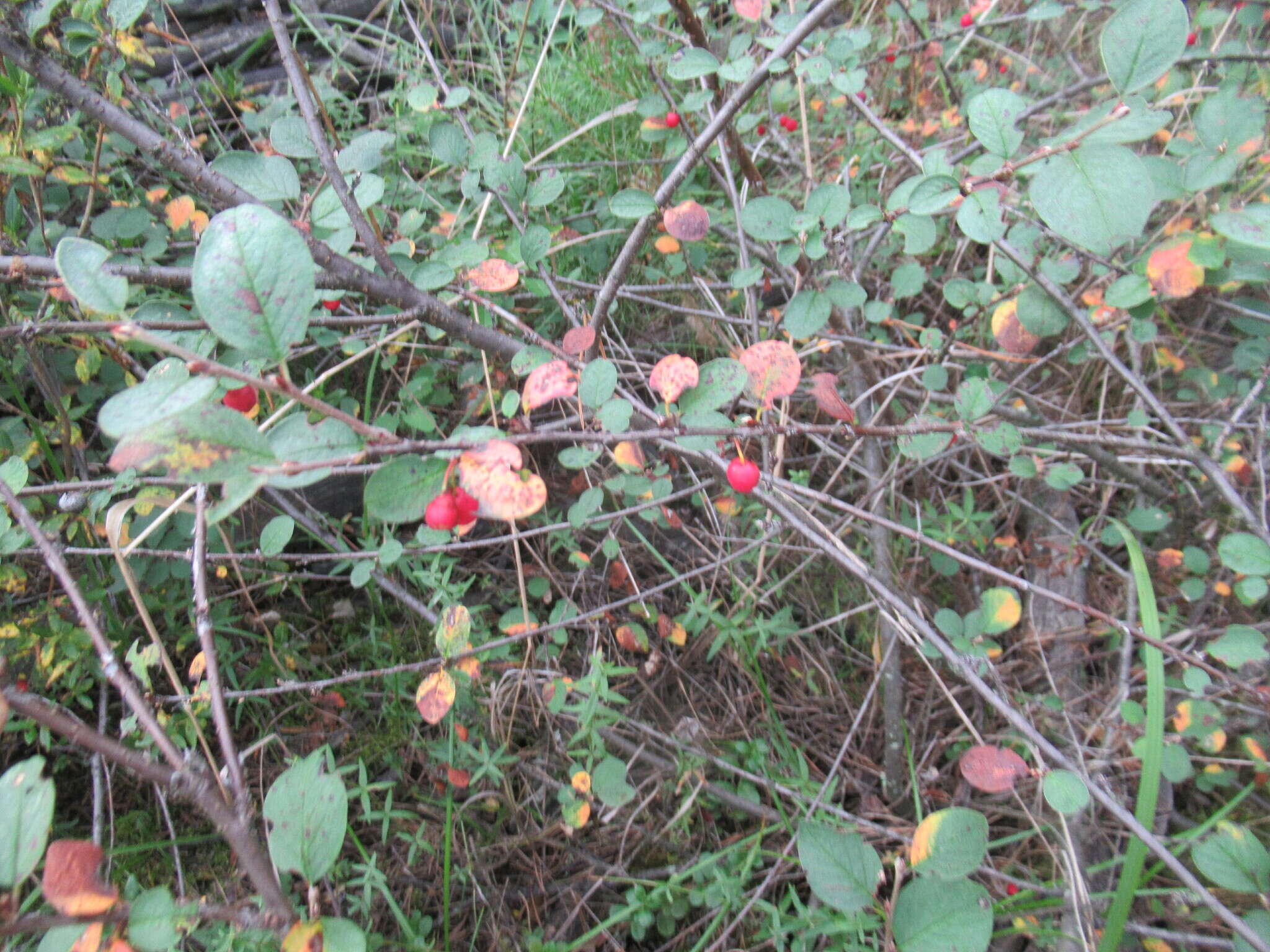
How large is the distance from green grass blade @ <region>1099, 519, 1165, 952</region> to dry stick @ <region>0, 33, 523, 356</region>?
1.16 m

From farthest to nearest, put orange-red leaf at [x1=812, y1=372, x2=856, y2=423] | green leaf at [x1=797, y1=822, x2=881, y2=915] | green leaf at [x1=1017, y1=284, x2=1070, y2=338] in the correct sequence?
green leaf at [x1=1017, y1=284, x2=1070, y2=338], orange-red leaf at [x1=812, y1=372, x2=856, y2=423], green leaf at [x1=797, y1=822, x2=881, y2=915]

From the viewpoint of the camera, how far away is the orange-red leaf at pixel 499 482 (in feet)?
2.25

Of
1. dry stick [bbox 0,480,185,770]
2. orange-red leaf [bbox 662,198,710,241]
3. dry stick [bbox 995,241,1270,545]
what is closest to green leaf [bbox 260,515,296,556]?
dry stick [bbox 0,480,185,770]

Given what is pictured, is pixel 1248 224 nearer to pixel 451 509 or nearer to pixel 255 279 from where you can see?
pixel 451 509

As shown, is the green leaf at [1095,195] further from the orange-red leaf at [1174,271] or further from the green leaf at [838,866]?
the green leaf at [838,866]

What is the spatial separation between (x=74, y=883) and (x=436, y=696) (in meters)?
0.54

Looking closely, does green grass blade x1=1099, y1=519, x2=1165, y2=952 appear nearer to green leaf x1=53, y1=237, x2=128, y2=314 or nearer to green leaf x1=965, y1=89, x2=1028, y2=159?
green leaf x1=965, y1=89, x2=1028, y2=159

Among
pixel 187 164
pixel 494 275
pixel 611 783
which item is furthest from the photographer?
pixel 611 783

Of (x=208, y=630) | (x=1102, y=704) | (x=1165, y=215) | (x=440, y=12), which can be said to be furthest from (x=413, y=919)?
(x=440, y=12)

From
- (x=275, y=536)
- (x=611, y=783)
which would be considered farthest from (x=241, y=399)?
(x=611, y=783)

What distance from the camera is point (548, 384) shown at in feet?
2.90

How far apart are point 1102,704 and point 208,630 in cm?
176

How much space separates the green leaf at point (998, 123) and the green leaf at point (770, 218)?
0.27 m

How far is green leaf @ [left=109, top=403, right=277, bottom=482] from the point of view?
55 cm
